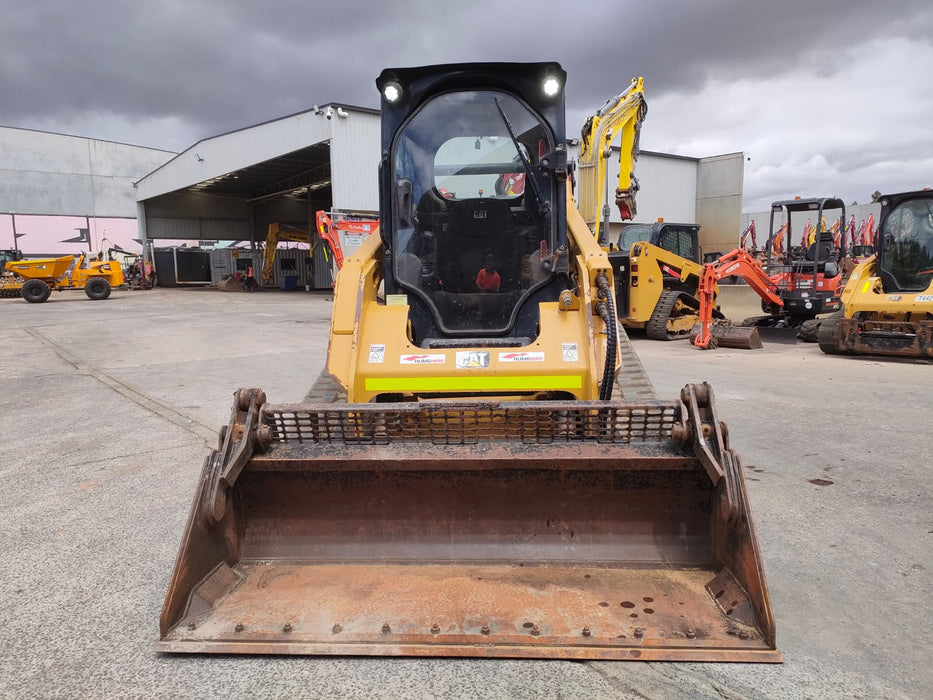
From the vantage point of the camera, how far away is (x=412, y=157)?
4043 millimetres

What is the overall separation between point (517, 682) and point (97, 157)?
4620 centimetres

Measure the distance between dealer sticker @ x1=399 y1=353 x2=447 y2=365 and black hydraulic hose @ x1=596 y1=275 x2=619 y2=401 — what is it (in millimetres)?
919

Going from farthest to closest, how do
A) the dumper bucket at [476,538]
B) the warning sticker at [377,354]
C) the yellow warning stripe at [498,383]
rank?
the warning sticker at [377,354]
the yellow warning stripe at [498,383]
the dumper bucket at [476,538]

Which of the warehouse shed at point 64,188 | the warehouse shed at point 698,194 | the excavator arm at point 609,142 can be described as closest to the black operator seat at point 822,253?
the excavator arm at point 609,142

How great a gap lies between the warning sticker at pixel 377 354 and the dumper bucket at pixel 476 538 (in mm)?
707

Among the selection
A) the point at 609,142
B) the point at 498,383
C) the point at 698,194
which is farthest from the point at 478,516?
the point at 698,194

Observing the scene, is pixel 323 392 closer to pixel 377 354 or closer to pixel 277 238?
pixel 377 354

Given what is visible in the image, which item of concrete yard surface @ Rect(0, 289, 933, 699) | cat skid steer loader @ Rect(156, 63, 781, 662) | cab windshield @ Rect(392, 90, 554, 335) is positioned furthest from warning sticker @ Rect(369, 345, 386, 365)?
concrete yard surface @ Rect(0, 289, 933, 699)

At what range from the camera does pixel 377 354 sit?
145 inches

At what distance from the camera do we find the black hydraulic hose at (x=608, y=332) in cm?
341

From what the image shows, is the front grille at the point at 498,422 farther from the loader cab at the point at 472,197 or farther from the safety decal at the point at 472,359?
the loader cab at the point at 472,197

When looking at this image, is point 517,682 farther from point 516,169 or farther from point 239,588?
point 516,169

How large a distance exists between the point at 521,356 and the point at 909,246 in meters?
9.13

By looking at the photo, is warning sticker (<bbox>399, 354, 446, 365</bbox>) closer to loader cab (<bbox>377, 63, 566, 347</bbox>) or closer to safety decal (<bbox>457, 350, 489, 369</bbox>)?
safety decal (<bbox>457, 350, 489, 369</bbox>)
